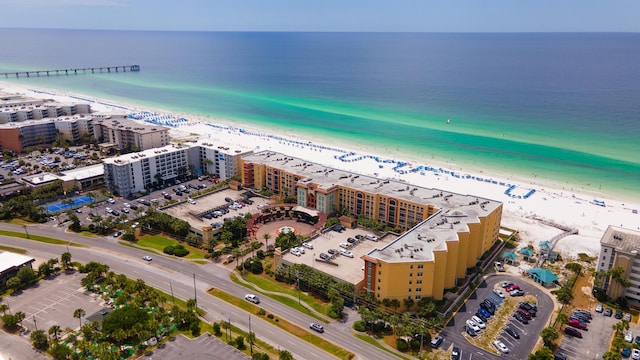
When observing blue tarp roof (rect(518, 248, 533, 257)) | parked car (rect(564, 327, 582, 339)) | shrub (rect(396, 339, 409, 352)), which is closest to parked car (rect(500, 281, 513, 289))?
blue tarp roof (rect(518, 248, 533, 257))

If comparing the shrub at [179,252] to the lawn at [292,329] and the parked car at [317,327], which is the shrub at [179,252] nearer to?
the lawn at [292,329]

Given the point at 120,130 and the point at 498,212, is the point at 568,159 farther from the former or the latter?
the point at 120,130

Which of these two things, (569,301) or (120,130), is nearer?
(569,301)

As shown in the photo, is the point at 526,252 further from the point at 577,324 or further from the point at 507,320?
the point at 507,320

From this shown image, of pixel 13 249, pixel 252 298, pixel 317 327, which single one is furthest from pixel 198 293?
pixel 13 249

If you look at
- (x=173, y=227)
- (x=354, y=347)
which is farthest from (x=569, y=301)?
(x=173, y=227)

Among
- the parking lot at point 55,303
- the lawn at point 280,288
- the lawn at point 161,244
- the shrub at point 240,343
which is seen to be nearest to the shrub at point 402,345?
the lawn at point 280,288

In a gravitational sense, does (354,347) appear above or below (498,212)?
below
